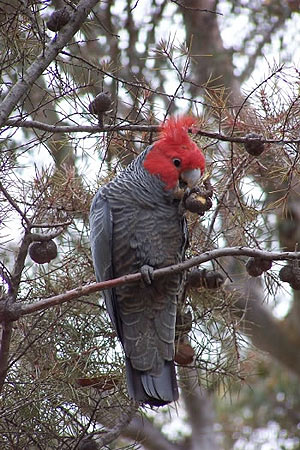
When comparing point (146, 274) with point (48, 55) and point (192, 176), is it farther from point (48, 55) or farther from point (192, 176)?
point (48, 55)

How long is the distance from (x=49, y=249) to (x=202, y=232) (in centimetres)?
68

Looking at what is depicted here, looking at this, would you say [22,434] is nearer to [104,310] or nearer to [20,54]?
[104,310]

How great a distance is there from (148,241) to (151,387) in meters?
0.48

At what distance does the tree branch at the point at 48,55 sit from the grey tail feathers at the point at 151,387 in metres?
0.93

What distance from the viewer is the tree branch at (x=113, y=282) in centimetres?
163

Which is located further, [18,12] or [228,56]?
[228,56]

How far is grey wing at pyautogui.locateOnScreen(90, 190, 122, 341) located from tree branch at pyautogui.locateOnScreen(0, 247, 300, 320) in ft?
1.06

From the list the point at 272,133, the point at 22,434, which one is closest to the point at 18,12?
the point at 272,133

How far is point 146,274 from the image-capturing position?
2053 mm

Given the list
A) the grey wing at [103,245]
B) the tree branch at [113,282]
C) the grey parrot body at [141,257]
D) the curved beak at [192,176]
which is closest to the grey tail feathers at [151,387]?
the grey parrot body at [141,257]

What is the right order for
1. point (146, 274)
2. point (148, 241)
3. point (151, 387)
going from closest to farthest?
point (146, 274), point (151, 387), point (148, 241)

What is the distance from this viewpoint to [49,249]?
1.96 meters

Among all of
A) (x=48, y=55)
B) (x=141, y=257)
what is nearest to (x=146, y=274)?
(x=141, y=257)

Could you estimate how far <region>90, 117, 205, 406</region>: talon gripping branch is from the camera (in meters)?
2.24
